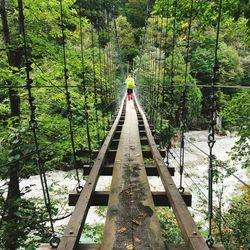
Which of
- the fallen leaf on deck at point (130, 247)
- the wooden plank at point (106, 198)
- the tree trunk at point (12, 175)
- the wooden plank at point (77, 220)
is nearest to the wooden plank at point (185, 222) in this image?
the wooden plank at point (106, 198)

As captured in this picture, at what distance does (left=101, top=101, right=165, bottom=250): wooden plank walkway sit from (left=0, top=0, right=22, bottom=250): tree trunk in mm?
1056

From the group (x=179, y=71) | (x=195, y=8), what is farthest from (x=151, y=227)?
(x=179, y=71)

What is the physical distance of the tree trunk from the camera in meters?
2.43

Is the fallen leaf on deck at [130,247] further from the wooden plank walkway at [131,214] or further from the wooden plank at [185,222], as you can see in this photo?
the wooden plank at [185,222]

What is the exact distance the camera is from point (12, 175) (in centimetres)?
265

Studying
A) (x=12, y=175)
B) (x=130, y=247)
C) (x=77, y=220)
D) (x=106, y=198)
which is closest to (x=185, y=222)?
(x=130, y=247)

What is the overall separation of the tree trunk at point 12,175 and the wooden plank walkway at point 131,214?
1056 millimetres

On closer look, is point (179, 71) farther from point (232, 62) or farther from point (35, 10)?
point (35, 10)

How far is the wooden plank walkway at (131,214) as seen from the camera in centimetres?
113

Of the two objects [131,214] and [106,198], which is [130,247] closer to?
A: [131,214]

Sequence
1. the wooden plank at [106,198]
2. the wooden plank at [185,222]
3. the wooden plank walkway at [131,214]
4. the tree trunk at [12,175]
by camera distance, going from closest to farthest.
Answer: the wooden plank at [185,222], the wooden plank walkway at [131,214], the wooden plank at [106,198], the tree trunk at [12,175]

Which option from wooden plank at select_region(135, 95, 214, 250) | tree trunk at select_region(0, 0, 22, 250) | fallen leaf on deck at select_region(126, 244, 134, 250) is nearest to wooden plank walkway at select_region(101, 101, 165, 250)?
fallen leaf on deck at select_region(126, 244, 134, 250)

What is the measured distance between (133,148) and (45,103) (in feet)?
7.86

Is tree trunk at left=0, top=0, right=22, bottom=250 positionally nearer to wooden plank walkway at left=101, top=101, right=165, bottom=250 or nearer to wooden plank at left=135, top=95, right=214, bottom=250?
wooden plank walkway at left=101, top=101, right=165, bottom=250
